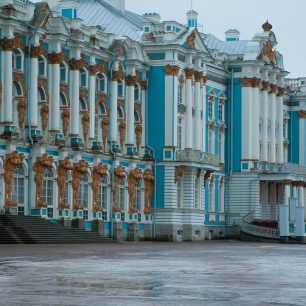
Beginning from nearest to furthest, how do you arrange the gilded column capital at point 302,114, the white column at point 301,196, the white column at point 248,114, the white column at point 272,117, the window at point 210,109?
the window at point 210,109
the white column at point 248,114
the white column at point 272,117
the white column at point 301,196
the gilded column capital at point 302,114

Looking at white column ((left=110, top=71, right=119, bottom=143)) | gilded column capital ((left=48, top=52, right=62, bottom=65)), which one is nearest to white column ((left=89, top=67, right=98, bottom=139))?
white column ((left=110, top=71, right=119, bottom=143))

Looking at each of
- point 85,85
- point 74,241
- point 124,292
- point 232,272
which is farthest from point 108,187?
point 124,292

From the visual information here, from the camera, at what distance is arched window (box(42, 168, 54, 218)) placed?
168ft

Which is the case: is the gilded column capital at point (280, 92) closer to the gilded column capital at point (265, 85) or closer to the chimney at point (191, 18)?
the gilded column capital at point (265, 85)

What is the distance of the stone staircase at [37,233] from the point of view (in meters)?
44.4

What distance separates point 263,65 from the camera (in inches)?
2867

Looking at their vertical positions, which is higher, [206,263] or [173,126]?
[173,126]

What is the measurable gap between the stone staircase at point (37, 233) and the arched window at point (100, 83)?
10725 millimetres

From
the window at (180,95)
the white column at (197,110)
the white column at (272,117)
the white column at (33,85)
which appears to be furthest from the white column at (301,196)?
the white column at (33,85)

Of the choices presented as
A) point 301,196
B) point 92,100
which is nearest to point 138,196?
point 92,100

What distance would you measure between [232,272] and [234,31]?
60.0 m

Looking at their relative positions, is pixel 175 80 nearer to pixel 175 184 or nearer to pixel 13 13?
pixel 175 184

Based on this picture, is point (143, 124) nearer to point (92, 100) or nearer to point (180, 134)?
point (180, 134)

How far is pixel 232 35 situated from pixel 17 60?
33.4 m
